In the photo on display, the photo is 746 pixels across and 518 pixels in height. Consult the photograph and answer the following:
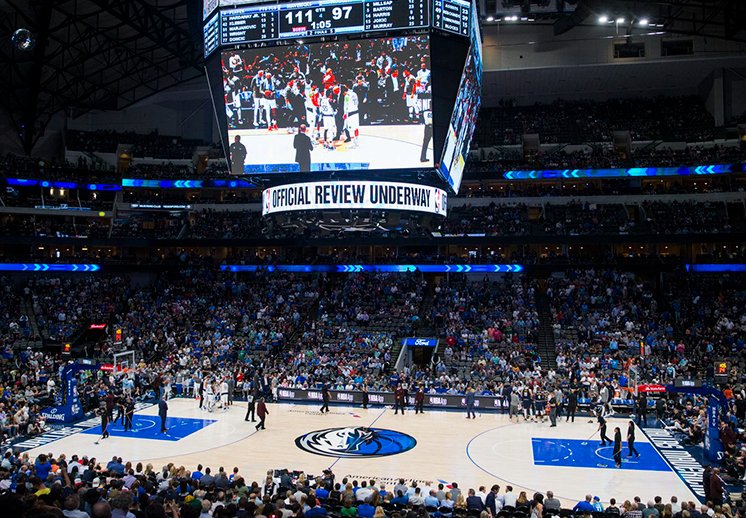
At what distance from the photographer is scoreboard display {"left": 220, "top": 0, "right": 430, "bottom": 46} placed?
75.0 ft

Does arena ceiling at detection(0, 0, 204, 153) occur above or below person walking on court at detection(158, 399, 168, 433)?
above

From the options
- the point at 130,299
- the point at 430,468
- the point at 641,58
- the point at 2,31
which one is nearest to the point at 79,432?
the point at 430,468

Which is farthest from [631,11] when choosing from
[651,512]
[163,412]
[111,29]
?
[651,512]

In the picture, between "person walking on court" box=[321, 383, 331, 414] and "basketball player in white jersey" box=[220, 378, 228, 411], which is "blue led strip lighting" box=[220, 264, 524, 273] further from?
"person walking on court" box=[321, 383, 331, 414]

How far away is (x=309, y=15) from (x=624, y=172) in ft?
95.7

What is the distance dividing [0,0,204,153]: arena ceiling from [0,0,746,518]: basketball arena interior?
30 centimetres

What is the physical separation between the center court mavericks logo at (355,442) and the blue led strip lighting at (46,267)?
30.0m

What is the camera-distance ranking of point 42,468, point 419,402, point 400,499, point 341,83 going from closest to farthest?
1. point 400,499
2. point 42,468
3. point 341,83
4. point 419,402

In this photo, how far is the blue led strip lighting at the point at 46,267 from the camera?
4594cm

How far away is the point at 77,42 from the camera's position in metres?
40.9

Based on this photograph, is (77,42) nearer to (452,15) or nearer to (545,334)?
(452,15)

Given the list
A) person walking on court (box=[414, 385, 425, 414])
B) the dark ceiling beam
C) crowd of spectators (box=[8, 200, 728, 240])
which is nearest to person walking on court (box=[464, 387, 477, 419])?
person walking on court (box=[414, 385, 425, 414])

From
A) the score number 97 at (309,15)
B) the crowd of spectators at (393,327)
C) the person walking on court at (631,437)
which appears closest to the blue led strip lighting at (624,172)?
the crowd of spectators at (393,327)

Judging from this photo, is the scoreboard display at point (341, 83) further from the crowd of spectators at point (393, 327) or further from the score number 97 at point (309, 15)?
the crowd of spectators at point (393, 327)
